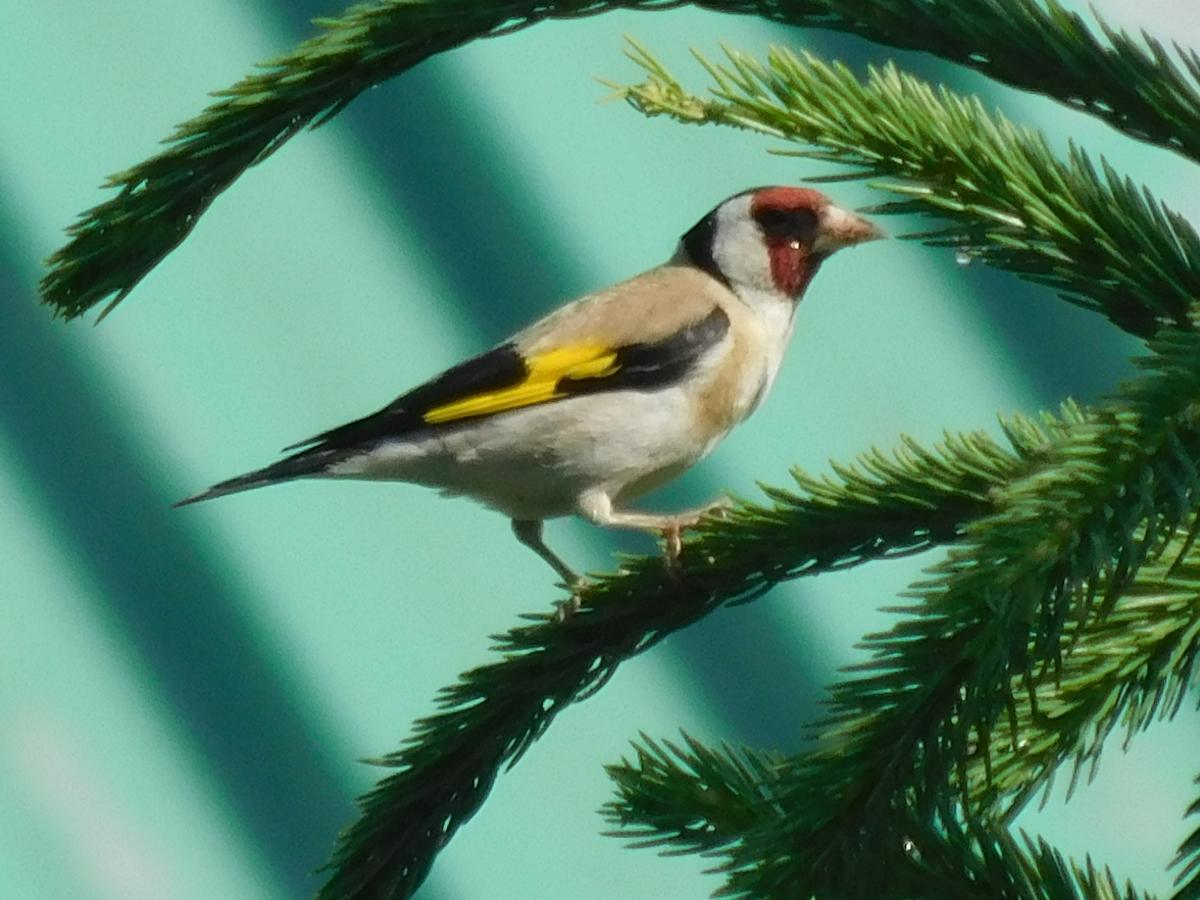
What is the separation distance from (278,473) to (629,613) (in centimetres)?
47

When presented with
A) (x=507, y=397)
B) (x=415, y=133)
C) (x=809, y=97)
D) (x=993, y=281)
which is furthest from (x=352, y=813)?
(x=809, y=97)

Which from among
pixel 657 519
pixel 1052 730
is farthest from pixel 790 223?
pixel 1052 730

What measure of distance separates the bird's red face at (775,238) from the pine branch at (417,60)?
0.86 m

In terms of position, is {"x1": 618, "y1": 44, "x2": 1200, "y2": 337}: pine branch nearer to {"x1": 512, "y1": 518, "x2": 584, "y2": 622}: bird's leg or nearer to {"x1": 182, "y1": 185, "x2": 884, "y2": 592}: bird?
{"x1": 182, "y1": 185, "x2": 884, "y2": 592}: bird

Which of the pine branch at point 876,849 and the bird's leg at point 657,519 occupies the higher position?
the bird's leg at point 657,519

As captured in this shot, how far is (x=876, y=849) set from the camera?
1.70ft

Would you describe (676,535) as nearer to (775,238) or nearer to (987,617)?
(987,617)

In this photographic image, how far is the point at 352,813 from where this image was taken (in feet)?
6.36

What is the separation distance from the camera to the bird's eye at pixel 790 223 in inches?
63.4

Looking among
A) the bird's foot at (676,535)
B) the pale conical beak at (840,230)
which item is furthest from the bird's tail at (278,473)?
the pale conical beak at (840,230)

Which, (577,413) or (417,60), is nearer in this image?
(417,60)

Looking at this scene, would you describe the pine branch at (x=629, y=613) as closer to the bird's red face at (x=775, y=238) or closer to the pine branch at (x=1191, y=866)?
the pine branch at (x=1191, y=866)

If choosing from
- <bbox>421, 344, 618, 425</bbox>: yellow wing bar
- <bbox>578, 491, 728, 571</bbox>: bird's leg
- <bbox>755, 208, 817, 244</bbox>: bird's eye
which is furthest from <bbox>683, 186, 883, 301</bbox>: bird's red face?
<bbox>578, 491, 728, 571</bbox>: bird's leg

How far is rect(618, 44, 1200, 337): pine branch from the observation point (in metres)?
0.68
